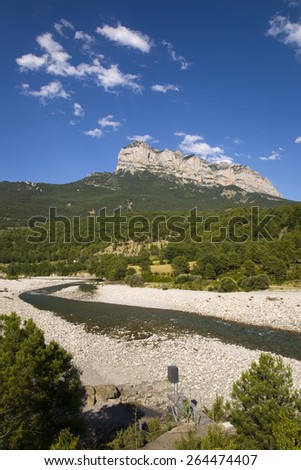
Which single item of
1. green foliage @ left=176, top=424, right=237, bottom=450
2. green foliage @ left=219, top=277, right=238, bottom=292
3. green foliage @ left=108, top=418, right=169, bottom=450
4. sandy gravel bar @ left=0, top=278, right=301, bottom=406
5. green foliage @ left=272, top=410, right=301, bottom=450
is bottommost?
sandy gravel bar @ left=0, top=278, right=301, bottom=406

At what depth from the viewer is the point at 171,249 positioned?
8012 centimetres

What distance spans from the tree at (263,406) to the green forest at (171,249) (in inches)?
1515

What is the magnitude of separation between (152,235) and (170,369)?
97944 mm

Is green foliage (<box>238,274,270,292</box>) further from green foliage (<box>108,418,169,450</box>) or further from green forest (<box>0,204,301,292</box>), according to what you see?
green foliage (<box>108,418,169,450</box>)

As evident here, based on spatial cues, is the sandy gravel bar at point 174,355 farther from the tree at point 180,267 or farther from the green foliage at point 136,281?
A: the tree at point 180,267

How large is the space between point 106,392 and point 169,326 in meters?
15.0

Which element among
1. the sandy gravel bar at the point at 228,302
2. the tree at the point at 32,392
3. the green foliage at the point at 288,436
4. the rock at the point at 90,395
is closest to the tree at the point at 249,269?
the sandy gravel bar at the point at 228,302

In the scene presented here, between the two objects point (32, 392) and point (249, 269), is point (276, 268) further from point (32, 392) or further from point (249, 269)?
point (32, 392)

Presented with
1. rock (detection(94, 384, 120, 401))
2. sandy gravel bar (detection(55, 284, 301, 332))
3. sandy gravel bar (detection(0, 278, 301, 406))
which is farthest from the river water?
rock (detection(94, 384, 120, 401))

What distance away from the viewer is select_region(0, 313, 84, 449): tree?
780 centimetres

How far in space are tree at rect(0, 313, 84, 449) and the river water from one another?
1671 centimetres

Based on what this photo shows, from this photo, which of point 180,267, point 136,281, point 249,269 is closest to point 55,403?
point 249,269

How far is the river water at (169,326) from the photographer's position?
2405 centimetres
